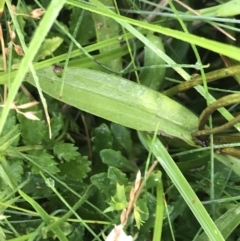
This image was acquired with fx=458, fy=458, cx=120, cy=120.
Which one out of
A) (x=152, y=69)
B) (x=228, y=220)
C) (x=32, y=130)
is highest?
(x=152, y=69)

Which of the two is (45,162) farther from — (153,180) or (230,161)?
(230,161)

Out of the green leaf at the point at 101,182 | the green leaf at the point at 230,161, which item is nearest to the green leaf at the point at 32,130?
the green leaf at the point at 101,182

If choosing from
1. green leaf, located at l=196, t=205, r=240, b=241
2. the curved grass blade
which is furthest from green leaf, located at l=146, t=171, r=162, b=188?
green leaf, located at l=196, t=205, r=240, b=241

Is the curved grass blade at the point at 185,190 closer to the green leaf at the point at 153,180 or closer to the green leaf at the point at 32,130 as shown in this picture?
the green leaf at the point at 153,180

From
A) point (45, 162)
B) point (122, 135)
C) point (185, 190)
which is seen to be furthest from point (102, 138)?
point (185, 190)

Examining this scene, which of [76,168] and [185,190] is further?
[76,168]

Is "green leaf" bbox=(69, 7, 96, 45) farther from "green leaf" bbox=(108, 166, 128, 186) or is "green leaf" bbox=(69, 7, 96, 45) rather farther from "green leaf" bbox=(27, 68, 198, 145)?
"green leaf" bbox=(108, 166, 128, 186)

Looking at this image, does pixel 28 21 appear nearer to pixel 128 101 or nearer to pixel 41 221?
pixel 128 101
